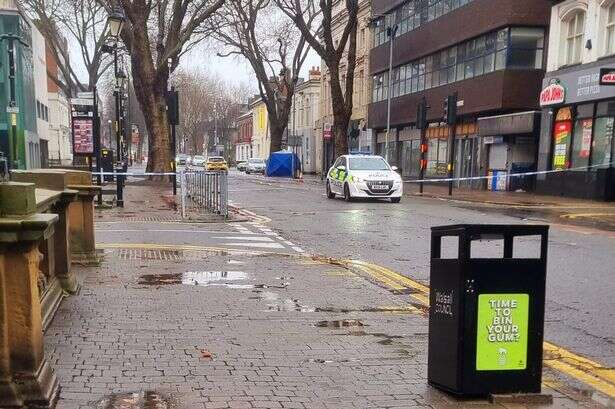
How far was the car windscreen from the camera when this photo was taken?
21.5m

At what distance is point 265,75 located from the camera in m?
45.9

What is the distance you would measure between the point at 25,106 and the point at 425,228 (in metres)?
37.6

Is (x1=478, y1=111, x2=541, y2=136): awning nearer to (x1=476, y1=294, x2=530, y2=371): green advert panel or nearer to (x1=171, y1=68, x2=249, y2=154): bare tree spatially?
(x1=476, y1=294, x2=530, y2=371): green advert panel

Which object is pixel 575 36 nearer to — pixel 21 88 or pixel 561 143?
pixel 561 143

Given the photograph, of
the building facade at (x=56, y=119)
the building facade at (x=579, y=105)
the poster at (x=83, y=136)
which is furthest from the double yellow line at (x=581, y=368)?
the building facade at (x=56, y=119)

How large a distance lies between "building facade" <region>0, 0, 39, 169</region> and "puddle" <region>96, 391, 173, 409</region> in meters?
33.1

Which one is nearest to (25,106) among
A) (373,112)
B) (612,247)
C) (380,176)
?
(373,112)

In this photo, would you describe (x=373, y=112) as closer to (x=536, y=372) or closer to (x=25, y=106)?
(x=25, y=106)

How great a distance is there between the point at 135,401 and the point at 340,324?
7.94ft

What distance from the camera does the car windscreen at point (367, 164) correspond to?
70.5 feet

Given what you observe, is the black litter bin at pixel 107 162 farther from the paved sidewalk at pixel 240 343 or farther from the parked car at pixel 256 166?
the parked car at pixel 256 166

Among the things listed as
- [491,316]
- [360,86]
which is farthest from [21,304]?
[360,86]

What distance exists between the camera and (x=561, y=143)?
82.2ft

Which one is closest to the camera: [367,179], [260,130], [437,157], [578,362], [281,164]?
[578,362]
